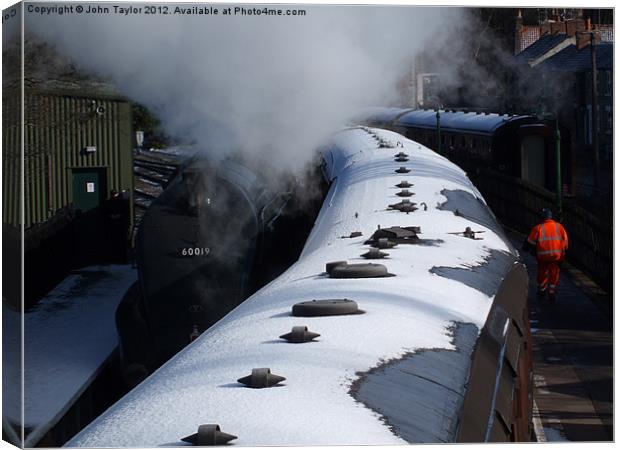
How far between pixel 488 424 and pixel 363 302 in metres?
1.06

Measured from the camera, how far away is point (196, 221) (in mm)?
9797

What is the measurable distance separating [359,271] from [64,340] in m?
4.94

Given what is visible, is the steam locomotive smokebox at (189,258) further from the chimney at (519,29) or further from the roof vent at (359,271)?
the roof vent at (359,271)

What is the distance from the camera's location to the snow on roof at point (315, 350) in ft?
11.7

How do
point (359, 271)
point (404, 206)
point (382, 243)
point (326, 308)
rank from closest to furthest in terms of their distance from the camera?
point (326, 308) < point (359, 271) < point (382, 243) < point (404, 206)

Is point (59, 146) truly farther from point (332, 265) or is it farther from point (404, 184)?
point (332, 265)

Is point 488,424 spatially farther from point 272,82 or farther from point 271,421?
point 272,82

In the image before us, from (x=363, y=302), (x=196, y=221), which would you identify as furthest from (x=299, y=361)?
(x=196, y=221)

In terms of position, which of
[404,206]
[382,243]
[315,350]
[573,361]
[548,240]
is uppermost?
[404,206]

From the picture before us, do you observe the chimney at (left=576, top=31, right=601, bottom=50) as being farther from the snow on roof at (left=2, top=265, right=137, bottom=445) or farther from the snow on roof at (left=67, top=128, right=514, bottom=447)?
the snow on roof at (left=2, top=265, right=137, bottom=445)

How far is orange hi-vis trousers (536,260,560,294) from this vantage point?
977 centimetres

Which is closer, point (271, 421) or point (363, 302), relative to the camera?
point (271, 421)

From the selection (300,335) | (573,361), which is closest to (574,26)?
(573,361)

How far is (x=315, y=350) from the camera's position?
4359mm
